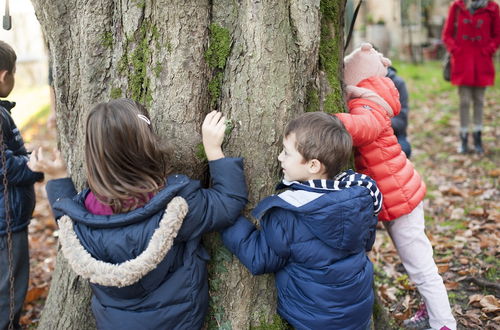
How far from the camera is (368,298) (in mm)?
2543

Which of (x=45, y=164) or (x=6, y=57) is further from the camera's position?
(x=6, y=57)

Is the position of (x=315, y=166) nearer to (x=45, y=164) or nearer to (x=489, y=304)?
(x=45, y=164)

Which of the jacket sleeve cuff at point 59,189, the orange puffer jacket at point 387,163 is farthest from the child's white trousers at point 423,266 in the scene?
the jacket sleeve cuff at point 59,189

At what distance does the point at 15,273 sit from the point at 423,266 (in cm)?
258

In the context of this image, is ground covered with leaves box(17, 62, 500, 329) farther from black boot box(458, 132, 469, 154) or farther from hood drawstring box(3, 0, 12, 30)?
hood drawstring box(3, 0, 12, 30)

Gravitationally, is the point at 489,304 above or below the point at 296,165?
below

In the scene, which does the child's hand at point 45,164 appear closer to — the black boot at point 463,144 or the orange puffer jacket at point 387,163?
the orange puffer jacket at point 387,163

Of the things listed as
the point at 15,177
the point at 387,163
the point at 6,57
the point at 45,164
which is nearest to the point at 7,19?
the point at 6,57

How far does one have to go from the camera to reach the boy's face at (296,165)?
242cm

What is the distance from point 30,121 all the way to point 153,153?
11.7m

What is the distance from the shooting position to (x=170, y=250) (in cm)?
239

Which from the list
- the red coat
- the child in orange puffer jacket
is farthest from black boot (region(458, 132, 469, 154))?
the child in orange puffer jacket

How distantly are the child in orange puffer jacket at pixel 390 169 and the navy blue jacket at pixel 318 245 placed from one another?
48 cm

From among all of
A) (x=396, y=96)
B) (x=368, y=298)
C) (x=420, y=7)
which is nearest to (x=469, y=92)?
(x=396, y=96)
